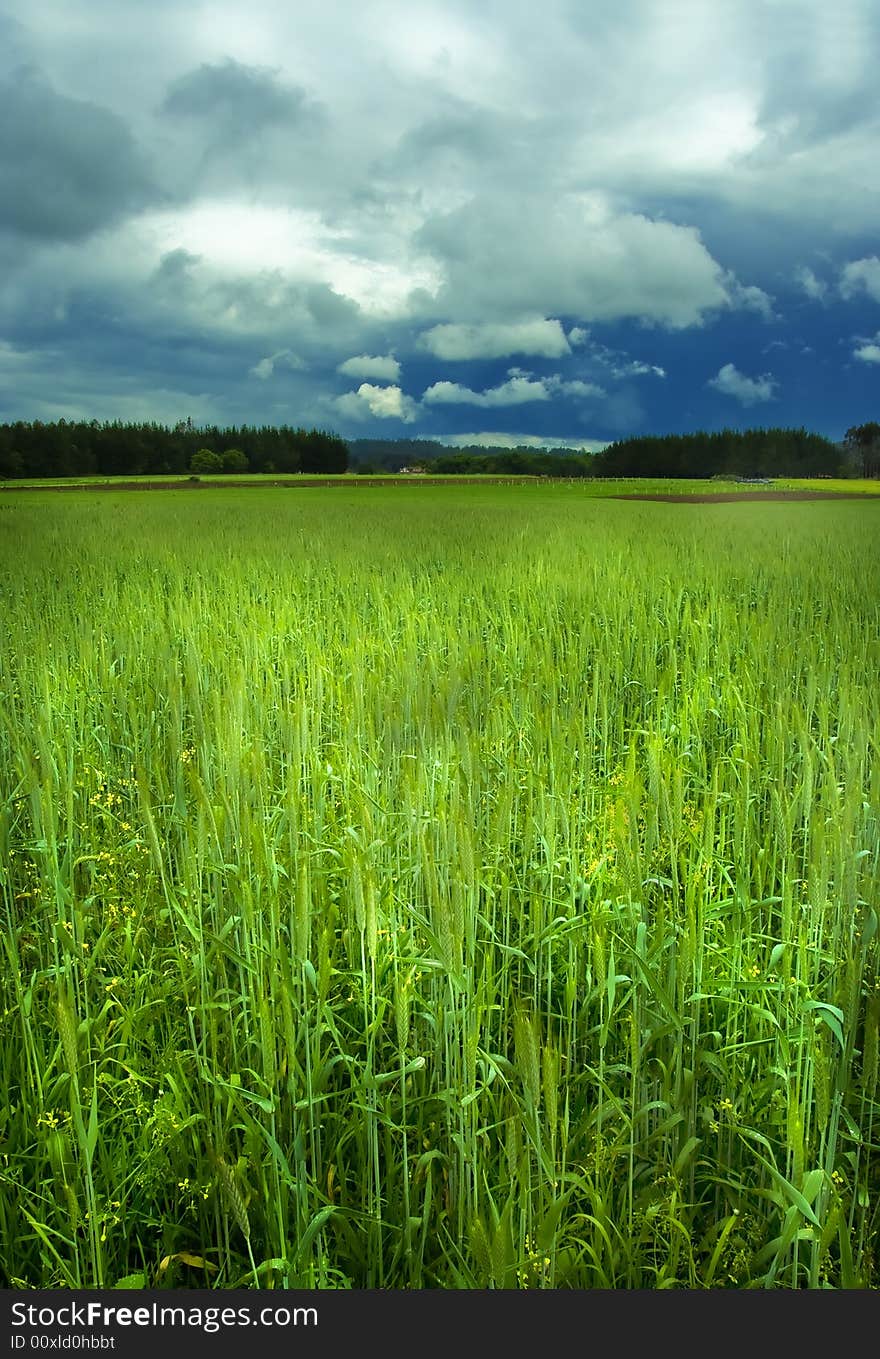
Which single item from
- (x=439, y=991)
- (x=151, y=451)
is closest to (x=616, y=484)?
(x=151, y=451)

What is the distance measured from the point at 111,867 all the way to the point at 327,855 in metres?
0.77

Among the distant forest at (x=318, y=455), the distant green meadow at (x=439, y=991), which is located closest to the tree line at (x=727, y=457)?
the distant forest at (x=318, y=455)

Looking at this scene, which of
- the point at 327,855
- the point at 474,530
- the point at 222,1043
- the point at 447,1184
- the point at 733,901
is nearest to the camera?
the point at 447,1184

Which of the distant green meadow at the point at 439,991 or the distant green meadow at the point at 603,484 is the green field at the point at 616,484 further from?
the distant green meadow at the point at 439,991

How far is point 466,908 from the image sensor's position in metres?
2.05

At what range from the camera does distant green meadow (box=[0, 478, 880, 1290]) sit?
62.4 inches

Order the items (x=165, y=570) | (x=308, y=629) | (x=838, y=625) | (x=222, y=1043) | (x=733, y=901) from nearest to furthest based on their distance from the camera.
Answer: (x=222, y=1043), (x=733, y=901), (x=838, y=625), (x=308, y=629), (x=165, y=570)

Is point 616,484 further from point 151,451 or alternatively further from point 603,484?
point 151,451

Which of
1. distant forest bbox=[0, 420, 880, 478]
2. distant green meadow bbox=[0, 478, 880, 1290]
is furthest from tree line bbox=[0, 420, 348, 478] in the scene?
distant green meadow bbox=[0, 478, 880, 1290]

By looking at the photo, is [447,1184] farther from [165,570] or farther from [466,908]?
[165,570]

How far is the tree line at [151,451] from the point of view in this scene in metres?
56.8

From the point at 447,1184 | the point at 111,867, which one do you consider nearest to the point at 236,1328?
the point at 447,1184

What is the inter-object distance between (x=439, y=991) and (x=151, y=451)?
69707mm

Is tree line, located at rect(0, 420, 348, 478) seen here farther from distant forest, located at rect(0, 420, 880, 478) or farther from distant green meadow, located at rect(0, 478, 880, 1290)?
distant green meadow, located at rect(0, 478, 880, 1290)
